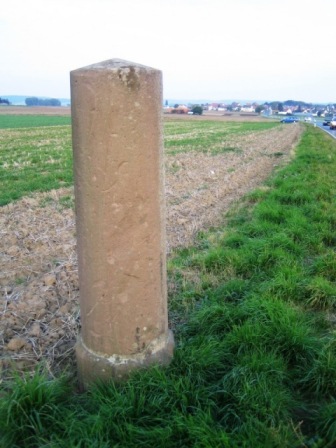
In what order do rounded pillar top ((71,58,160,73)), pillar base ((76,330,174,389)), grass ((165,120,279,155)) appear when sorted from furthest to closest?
1. grass ((165,120,279,155))
2. pillar base ((76,330,174,389))
3. rounded pillar top ((71,58,160,73))

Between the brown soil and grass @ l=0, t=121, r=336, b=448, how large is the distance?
544mm

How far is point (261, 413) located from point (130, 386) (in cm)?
78

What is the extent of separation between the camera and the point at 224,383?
2541 millimetres

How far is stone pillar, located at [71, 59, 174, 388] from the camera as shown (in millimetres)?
2312

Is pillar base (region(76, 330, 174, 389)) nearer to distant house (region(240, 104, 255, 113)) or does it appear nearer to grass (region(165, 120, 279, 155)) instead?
grass (region(165, 120, 279, 155))

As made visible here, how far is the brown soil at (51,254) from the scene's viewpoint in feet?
10.4

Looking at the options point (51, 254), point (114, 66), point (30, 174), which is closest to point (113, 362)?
point (114, 66)

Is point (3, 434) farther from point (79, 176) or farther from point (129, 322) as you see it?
point (79, 176)

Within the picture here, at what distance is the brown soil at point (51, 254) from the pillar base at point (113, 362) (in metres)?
0.28

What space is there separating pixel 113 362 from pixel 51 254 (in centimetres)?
288

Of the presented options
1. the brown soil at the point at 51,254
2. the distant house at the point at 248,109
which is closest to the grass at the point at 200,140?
the brown soil at the point at 51,254

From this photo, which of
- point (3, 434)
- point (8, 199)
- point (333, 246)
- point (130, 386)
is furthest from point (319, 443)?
point (8, 199)

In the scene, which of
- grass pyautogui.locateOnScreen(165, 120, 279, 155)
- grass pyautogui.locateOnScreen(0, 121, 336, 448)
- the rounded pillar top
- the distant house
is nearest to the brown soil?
grass pyautogui.locateOnScreen(0, 121, 336, 448)

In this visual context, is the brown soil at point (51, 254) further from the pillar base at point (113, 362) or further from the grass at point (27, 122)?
the grass at point (27, 122)
